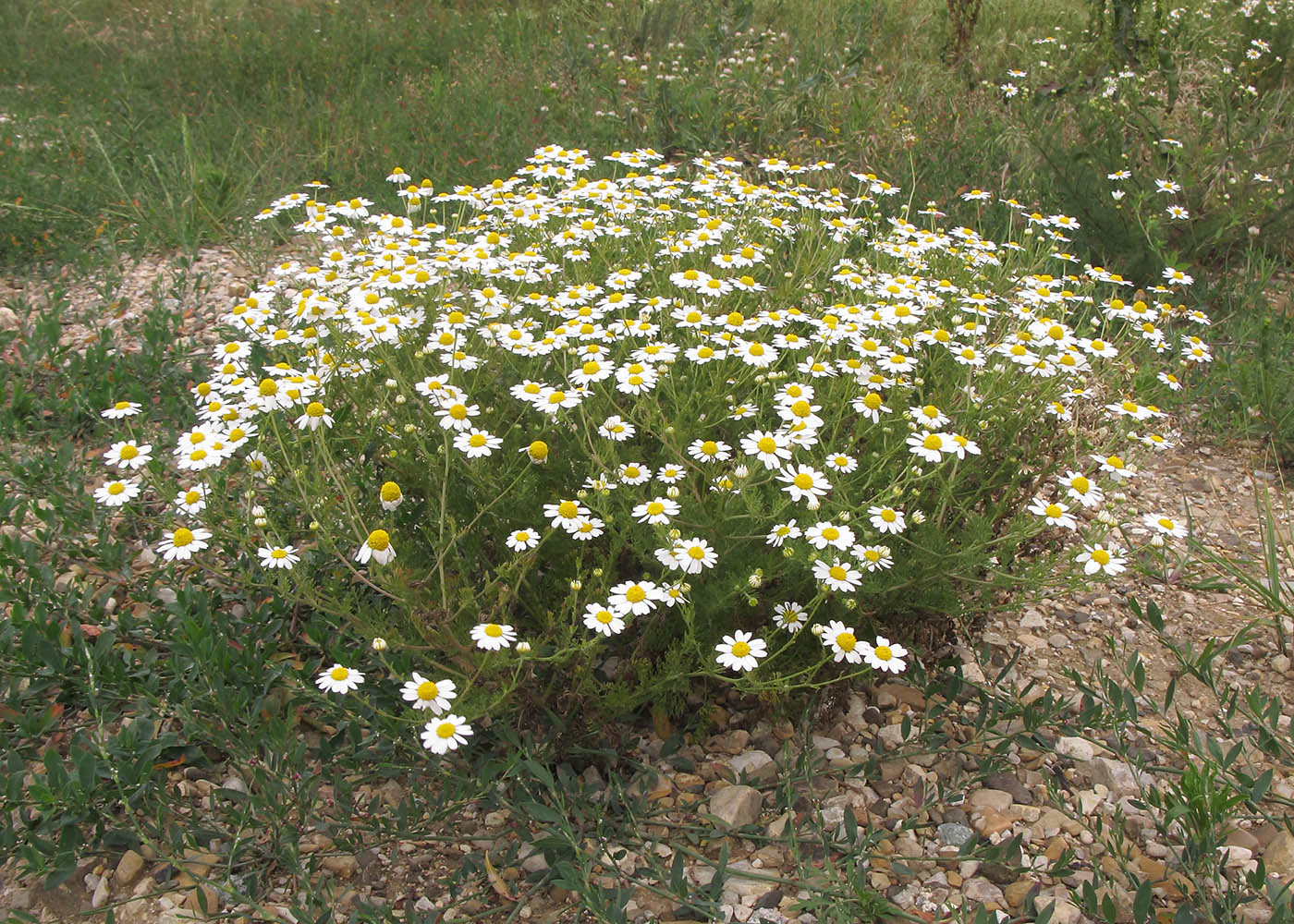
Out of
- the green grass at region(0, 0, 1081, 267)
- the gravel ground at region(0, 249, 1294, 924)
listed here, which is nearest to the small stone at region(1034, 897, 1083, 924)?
the gravel ground at region(0, 249, 1294, 924)

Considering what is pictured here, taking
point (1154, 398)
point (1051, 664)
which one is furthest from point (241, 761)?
point (1154, 398)

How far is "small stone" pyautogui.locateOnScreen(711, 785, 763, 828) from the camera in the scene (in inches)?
90.7

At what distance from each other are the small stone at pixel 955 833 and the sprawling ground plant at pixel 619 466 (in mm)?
428

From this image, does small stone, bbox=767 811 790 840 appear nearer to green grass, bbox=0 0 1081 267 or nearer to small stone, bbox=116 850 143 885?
small stone, bbox=116 850 143 885

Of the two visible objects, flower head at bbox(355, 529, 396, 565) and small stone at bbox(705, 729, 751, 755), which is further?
small stone at bbox(705, 729, 751, 755)

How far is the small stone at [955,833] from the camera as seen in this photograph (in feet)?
7.54

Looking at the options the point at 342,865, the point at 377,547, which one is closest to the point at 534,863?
the point at 342,865

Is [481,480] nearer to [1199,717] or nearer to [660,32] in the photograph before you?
[1199,717]

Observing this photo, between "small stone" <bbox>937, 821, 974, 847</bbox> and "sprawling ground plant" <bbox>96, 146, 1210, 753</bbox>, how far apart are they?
0.43 m

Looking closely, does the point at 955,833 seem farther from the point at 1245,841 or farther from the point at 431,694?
the point at 431,694

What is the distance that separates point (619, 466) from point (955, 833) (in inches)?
48.4

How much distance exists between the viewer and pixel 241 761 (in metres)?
2.30

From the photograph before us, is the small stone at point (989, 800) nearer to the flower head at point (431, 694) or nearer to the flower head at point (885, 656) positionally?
the flower head at point (885, 656)

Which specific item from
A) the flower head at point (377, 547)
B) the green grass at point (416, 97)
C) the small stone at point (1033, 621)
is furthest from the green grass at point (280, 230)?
the flower head at point (377, 547)
